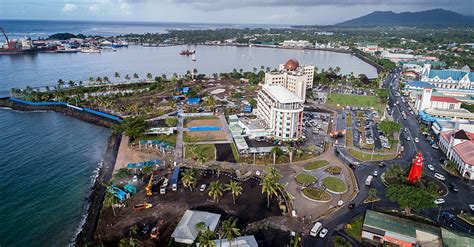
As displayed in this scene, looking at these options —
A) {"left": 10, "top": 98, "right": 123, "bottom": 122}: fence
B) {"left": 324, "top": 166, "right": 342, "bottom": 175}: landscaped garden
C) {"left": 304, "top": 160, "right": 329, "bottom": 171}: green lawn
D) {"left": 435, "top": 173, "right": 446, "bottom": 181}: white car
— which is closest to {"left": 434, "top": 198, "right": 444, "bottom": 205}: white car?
{"left": 435, "top": 173, "right": 446, "bottom": 181}: white car

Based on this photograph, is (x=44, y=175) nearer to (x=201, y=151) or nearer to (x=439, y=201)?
(x=201, y=151)

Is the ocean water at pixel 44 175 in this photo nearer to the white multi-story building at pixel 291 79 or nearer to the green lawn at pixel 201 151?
the green lawn at pixel 201 151

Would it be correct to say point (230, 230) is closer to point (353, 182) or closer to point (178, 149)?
point (353, 182)

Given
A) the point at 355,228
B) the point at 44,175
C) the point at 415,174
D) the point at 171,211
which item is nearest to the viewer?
the point at 355,228

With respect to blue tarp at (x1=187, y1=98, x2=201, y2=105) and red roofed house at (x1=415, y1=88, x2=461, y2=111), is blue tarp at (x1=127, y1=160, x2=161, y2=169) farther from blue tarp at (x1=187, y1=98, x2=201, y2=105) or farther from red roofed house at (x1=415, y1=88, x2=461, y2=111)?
red roofed house at (x1=415, y1=88, x2=461, y2=111)

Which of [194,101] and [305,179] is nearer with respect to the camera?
[305,179]

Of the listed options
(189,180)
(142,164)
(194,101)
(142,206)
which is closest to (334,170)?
(189,180)
